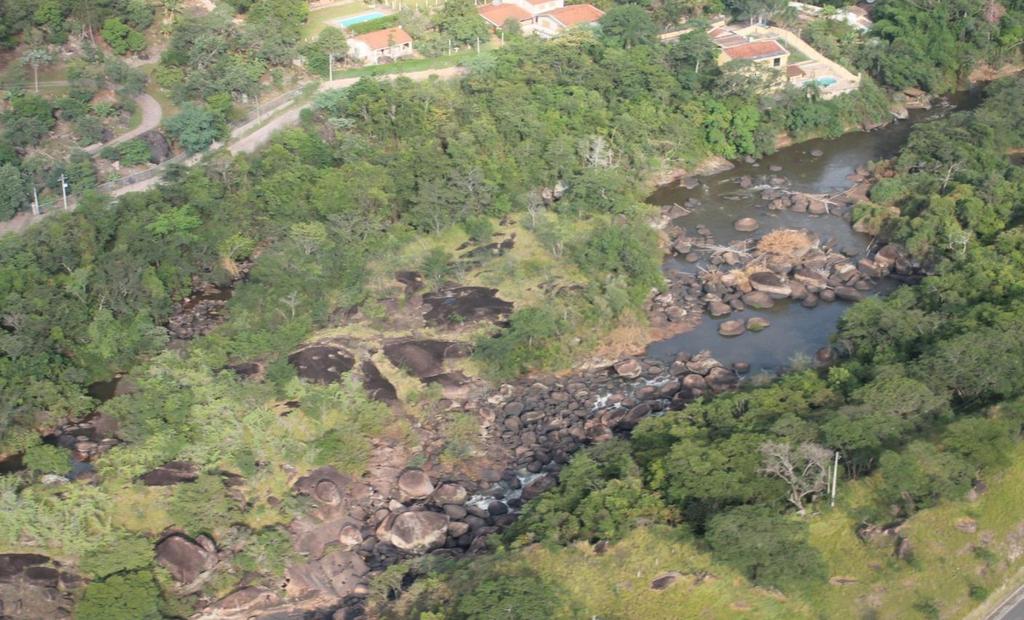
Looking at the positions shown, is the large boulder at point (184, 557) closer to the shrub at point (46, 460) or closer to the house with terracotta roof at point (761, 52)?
the shrub at point (46, 460)

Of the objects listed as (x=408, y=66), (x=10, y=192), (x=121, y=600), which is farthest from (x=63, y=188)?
(x=121, y=600)

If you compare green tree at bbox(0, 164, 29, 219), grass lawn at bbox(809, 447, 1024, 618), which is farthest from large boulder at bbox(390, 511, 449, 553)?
green tree at bbox(0, 164, 29, 219)

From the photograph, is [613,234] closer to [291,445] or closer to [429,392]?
[429,392]

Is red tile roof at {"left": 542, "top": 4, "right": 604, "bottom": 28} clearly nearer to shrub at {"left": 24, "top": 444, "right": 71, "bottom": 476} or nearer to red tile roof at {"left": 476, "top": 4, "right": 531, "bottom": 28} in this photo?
red tile roof at {"left": 476, "top": 4, "right": 531, "bottom": 28}

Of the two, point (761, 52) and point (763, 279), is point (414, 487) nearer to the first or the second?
point (763, 279)

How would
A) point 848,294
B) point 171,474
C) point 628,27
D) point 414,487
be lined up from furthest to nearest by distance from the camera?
1. point 628,27
2. point 848,294
3. point 414,487
4. point 171,474

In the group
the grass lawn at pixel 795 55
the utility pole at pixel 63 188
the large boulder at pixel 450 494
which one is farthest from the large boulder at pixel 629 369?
the grass lawn at pixel 795 55
